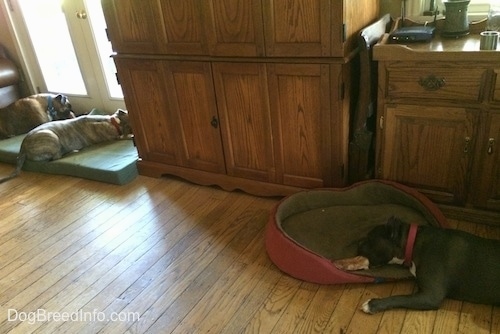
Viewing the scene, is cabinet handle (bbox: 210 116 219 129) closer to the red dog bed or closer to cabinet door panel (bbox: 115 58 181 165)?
cabinet door panel (bbox: 115 58 181 165)

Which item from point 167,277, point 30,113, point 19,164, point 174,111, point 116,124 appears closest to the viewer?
point 167,277

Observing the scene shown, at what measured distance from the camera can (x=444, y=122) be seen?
6.02 feet

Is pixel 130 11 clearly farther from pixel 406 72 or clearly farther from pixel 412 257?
pixel 412 257

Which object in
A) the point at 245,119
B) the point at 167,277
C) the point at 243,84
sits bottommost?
the point at 167,277

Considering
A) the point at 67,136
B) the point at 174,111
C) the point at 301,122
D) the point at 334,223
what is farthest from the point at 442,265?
the point at 67,136

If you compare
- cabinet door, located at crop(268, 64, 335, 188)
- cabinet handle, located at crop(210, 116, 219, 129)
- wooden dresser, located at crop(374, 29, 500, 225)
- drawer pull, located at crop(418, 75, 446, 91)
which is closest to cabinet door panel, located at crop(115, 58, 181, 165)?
cabinet handle, located at crop(210, 116, 219, 129)

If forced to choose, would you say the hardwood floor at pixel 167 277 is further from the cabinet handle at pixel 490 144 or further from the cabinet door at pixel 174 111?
the cabinet handle at pixel 490 144

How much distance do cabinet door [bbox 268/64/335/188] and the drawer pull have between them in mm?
425

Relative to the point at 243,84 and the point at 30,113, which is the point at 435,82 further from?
the point at 30,113

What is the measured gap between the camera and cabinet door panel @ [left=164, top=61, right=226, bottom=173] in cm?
229

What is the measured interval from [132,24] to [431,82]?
5.52 ft

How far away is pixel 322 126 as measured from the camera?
2.01m

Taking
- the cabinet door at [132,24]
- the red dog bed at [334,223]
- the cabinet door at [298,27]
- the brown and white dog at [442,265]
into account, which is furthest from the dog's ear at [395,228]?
the cabinet door at [132,24]

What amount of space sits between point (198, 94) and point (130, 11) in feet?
2.04
